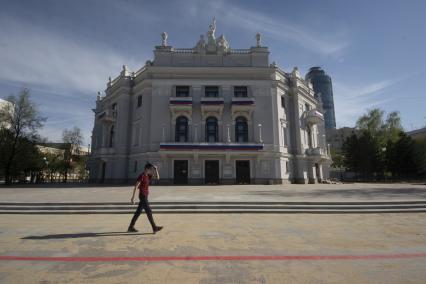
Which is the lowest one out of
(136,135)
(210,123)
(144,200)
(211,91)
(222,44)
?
(144,200)

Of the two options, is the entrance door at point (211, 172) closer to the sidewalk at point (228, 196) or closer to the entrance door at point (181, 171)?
the entrance door at point (181, 171)

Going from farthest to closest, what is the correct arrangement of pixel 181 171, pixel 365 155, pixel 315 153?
pixel 365 155 → pixel 315 153 → pixel 181 171

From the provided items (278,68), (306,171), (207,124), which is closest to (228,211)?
(207,124)

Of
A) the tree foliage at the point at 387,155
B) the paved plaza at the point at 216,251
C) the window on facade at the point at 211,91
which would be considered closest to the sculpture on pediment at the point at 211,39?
the window on facade at the point at 211,91

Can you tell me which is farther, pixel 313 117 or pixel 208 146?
pixel 313 117

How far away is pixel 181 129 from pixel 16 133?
22.9m

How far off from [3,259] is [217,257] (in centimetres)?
448

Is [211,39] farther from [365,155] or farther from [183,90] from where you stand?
[365,155]

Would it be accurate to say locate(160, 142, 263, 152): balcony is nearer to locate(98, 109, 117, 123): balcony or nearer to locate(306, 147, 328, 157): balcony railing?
locate(306, 147, 328, 157): balcony railing

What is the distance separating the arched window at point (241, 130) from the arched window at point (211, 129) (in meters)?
2.53

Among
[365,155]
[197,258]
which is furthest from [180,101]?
[365,155]

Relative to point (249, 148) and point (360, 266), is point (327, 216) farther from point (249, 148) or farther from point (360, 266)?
point (249, 148)

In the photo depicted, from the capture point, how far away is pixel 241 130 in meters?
29.6

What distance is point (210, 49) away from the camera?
99.4 ft
